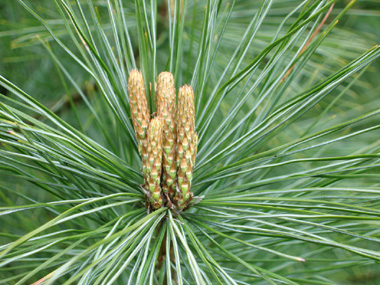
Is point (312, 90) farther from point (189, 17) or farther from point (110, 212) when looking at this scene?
point (189, 17)

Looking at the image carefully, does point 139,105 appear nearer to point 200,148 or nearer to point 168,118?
point 168,118

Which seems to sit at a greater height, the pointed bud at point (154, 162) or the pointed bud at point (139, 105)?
the pointed bud at point (139, 105)

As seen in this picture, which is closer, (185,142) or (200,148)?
(185,142)

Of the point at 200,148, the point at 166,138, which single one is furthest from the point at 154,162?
the point at 200,148

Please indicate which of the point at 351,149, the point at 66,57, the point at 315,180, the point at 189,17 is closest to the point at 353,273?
the point at 351,149
